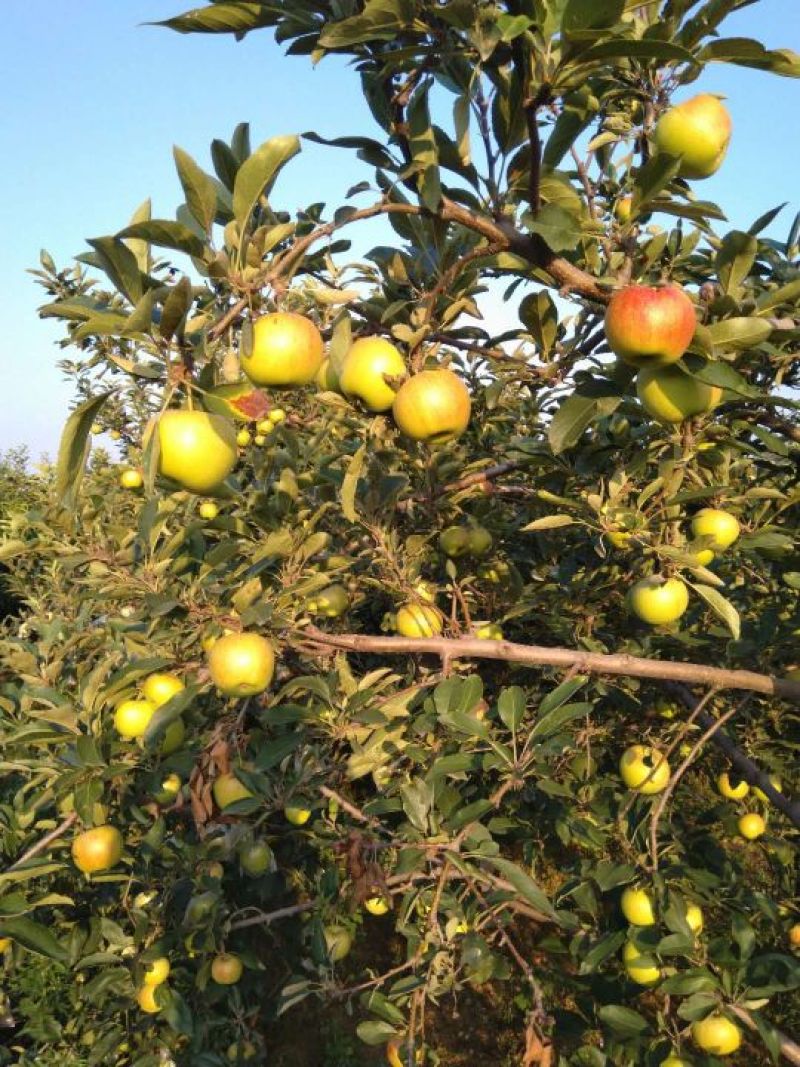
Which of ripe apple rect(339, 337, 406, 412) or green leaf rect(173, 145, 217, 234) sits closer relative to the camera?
green leaf rect(173, 145, 217, 234)

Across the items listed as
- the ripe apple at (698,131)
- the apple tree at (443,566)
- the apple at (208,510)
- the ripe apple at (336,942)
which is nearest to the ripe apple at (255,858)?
the apple tree at (443,566)

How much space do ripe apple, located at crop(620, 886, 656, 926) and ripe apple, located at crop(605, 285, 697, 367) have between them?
1.60 m

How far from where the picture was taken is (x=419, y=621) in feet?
7.40

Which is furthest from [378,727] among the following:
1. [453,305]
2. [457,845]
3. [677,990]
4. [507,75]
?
[507,75]

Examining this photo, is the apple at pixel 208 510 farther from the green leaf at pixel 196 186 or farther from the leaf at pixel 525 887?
the leaf at pixel 525 887

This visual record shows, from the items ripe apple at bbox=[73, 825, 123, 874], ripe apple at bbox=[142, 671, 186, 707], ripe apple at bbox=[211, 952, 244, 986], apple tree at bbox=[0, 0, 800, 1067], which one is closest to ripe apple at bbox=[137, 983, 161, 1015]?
apple tree at bbox=[0, 0, 800, 1067]

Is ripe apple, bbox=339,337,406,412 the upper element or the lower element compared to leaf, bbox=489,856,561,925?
upper

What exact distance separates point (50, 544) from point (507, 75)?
2.50 m

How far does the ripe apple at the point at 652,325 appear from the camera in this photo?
1156 millimetres

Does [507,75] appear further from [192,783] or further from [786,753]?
[786,753]

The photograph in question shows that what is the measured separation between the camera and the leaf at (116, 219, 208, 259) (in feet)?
3.13

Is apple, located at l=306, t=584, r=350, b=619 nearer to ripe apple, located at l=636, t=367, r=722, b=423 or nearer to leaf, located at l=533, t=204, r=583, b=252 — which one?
ripe apple, located at l=636, t=367, r=722, b=423

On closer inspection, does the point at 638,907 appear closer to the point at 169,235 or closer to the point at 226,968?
the point at 226,968

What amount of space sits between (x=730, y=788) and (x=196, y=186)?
112 inches
